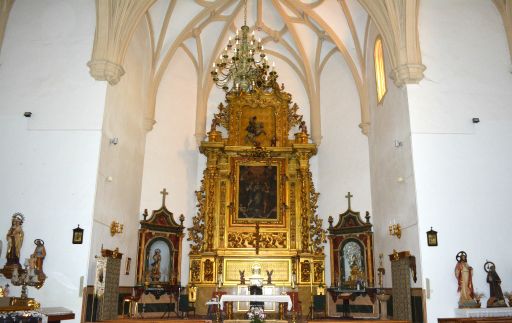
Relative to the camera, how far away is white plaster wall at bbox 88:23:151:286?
41.2 feet

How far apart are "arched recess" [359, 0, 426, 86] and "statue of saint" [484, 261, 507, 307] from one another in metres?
5.02

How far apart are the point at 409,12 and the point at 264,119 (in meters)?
7.28

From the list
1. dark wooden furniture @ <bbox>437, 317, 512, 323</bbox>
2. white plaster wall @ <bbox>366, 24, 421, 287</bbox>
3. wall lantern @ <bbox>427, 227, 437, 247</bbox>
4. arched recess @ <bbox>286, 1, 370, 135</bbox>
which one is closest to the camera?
dark wooden furniture @ <bbox>437, 317, 512, 323</bbox>

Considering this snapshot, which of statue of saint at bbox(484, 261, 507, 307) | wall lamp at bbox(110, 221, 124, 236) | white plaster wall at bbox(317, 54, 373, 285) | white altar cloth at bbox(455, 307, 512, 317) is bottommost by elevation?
white altar cloth at bbox(455, 307, 512, 317)

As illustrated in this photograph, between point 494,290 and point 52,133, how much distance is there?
11306 millimetres

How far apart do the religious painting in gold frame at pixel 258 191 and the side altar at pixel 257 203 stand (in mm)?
36

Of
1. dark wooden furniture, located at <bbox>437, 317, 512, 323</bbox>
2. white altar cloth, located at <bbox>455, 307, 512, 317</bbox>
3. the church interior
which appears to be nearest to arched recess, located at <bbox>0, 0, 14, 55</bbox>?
the church interior

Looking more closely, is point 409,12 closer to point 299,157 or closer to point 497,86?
point 497,86

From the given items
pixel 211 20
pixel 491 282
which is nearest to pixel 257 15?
pixel 211 20

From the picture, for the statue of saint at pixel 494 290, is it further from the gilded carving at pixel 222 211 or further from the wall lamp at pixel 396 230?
the gilded carving at pixel 222 211

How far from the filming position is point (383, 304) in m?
14.8

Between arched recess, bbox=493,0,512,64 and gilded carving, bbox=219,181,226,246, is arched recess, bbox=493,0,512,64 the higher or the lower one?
the higher one

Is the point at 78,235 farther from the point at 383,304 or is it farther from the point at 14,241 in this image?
the point at 383,304

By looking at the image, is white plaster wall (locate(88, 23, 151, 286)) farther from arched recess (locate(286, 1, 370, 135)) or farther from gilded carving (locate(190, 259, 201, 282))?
arched recess (locate(286, 1, 370, 135))
